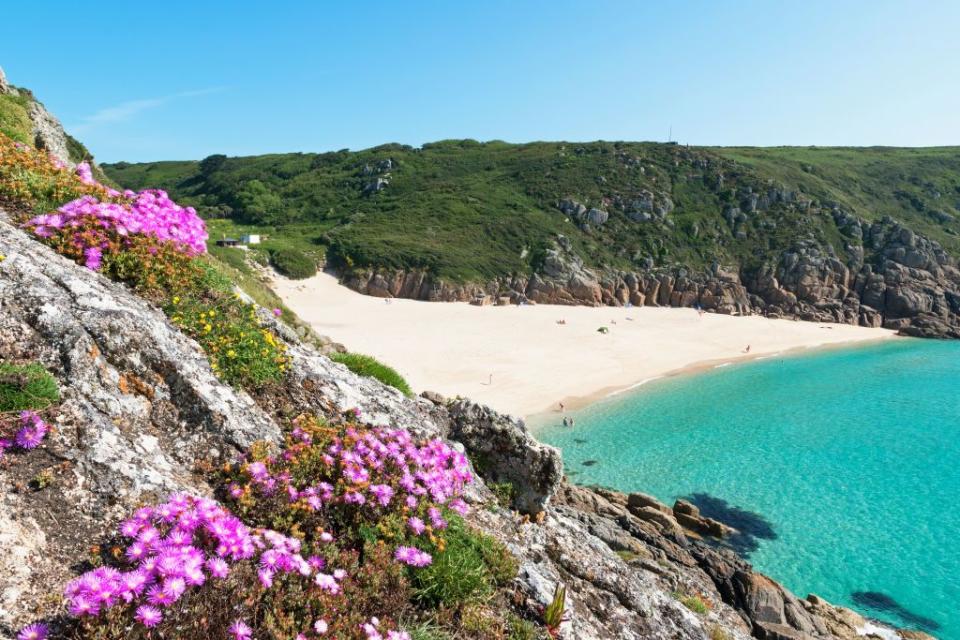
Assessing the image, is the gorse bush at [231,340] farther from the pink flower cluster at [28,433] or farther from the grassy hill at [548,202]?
the grassy hill at [548,202]

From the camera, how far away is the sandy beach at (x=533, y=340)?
32.3m

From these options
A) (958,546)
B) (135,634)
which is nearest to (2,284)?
(135,634)

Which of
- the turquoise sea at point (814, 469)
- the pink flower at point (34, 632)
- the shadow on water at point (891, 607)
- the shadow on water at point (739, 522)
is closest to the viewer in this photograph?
the pink flower at point (34, 632)

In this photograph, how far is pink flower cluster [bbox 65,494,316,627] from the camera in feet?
9.52

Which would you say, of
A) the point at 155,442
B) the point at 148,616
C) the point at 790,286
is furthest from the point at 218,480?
the point at 790,286

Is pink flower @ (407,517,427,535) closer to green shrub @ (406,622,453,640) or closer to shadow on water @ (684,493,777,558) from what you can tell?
green shrub @ (406,622,453,640)

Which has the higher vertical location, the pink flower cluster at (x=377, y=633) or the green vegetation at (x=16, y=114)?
the green vegetation at (x=16, y=114)

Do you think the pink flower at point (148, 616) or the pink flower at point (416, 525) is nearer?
the pink flower at point (148, 616)

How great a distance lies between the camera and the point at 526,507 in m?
7.10

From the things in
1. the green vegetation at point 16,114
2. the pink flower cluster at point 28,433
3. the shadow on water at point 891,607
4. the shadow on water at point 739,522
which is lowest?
the shadow on water at point 891,607

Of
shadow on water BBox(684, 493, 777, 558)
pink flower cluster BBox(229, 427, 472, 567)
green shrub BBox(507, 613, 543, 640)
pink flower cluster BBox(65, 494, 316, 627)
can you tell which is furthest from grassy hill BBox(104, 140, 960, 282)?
pink flower cluster BBox(65, 494, 316, 627)

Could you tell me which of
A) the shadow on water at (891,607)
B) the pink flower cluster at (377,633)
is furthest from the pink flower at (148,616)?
the shadow on water at (891,607)

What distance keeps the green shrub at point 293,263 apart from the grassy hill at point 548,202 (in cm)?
324

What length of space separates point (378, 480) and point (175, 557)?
1.86m
